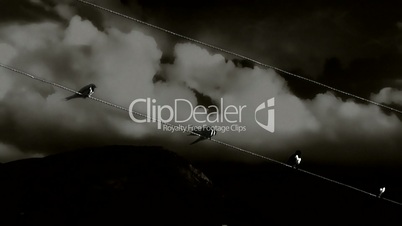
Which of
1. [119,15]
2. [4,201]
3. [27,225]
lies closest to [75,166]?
[4,201]

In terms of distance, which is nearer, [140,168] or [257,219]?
[140,168]

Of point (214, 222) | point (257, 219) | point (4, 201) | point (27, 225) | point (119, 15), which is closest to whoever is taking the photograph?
point (119, 15)

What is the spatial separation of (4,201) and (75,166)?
2809 cm

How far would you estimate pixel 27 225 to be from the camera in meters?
75.5

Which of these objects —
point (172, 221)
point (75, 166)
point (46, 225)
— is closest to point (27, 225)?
point (46, 225)

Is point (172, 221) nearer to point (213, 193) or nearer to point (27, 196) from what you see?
point (27, 196)

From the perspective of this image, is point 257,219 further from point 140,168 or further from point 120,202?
point 120,202

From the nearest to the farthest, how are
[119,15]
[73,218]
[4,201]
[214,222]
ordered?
[119,15] < [73,218] < [4,201] < [214,222]

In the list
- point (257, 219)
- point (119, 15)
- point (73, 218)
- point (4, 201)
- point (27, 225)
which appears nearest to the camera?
point (119, 15)

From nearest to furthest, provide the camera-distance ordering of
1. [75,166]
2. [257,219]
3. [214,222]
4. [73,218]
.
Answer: [73,218], [214,222], [75,166], [257,219]

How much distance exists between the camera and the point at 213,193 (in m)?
125

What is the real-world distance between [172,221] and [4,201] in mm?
39924

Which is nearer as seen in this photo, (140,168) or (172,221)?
(172,221)

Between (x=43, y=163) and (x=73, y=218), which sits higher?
(x=43, y=163)
